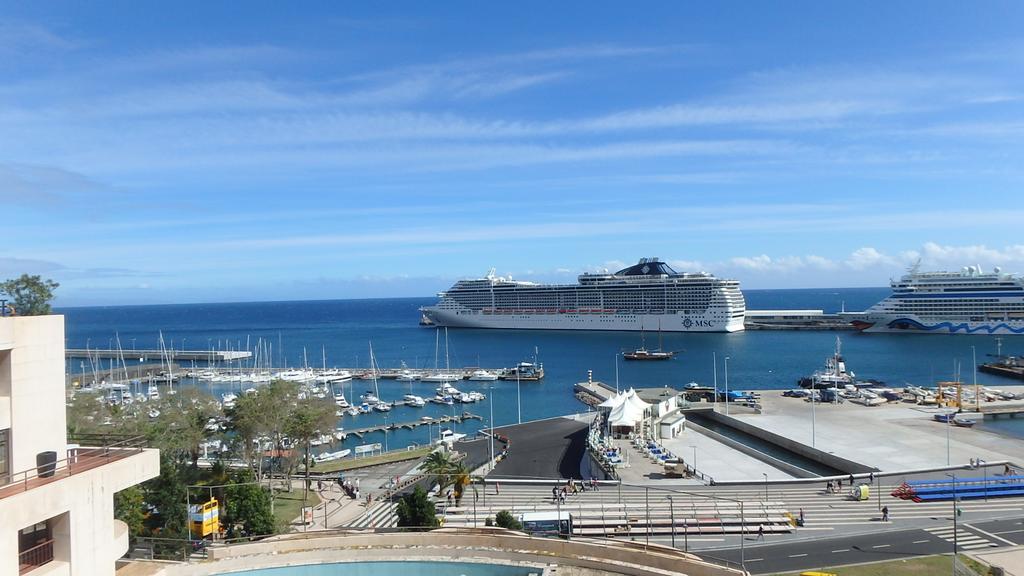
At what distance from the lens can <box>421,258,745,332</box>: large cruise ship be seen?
85812 mm

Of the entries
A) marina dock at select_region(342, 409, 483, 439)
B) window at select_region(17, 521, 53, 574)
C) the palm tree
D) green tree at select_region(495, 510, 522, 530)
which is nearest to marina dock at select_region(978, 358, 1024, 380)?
marina dock at select_region(342, 409, 483, 439)

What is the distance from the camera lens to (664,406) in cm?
3091

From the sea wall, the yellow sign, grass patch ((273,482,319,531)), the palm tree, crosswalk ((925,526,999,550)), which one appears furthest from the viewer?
the sea wall

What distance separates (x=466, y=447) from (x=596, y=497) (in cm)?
1067

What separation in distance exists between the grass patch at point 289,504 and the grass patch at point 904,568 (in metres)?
12.4

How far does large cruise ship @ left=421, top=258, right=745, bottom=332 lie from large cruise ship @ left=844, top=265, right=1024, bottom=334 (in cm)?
1993

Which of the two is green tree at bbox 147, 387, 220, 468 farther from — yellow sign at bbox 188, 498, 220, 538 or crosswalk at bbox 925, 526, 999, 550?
crosswalk at bbox 925, 526, 999, 550

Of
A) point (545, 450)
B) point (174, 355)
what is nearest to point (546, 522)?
point (545, 450)

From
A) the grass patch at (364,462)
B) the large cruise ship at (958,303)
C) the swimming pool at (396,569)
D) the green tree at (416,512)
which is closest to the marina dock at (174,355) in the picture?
the grass patch at (364,462)

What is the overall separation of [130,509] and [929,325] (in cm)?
9044

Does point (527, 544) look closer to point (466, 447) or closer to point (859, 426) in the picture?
point (466, 447)

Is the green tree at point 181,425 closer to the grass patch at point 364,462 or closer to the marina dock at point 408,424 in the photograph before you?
the grass patch at point 364,462

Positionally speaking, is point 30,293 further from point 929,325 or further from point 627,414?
point 929,325

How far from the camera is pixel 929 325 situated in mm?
81375
